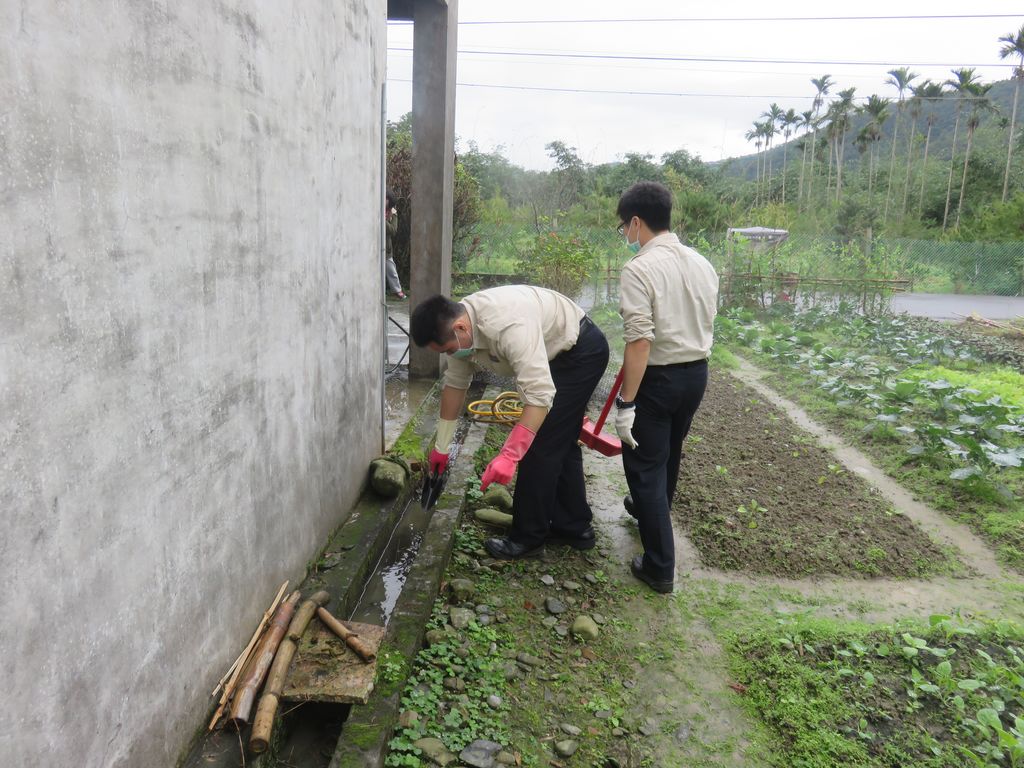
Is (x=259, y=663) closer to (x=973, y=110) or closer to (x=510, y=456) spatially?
(x=510, y=456)

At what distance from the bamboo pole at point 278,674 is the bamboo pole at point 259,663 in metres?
0.03

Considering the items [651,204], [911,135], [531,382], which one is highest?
[911,135]

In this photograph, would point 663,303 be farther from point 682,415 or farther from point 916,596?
point 916,596

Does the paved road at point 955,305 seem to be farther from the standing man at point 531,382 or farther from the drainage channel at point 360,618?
the drainage channel at point 360,618

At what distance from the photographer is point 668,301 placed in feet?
11.3

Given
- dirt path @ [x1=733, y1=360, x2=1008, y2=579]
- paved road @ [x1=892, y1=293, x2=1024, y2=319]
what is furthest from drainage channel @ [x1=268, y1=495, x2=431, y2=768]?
paved road @ [x1=892, y1=293, x2=1024, y2=319]

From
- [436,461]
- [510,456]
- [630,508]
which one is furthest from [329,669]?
[630,508]

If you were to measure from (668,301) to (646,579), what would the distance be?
1468 mm

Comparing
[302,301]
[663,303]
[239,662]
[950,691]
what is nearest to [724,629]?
[950,691]

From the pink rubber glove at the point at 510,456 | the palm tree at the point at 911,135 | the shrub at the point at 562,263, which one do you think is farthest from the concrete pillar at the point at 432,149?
the palm tree at the point at 911,135

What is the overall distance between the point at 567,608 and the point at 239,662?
1582 mm

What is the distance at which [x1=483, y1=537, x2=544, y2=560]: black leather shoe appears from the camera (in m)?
3.84

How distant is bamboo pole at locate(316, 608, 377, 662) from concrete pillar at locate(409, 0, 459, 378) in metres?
4.07

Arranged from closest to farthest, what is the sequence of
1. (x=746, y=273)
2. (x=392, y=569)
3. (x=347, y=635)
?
(x=347, y=635)
(x=392, y=569)
(x=746, y=273)
